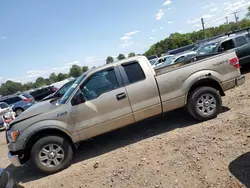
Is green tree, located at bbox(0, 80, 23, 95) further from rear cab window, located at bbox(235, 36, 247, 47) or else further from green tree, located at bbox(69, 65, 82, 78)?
rear cab window, located at bbox(235, 36, 247, 47)

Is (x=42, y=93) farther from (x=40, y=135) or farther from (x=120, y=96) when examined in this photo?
(x=120, y=96)

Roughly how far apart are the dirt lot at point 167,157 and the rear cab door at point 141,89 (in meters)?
0.66

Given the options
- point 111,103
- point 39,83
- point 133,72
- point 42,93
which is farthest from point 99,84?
point 39,83

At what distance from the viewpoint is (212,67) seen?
5227mm

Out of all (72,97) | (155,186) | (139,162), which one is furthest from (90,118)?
(155,186)

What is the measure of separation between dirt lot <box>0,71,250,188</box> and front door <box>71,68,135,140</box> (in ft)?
2.01

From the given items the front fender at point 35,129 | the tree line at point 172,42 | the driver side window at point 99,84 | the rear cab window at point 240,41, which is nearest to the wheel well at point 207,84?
the driver side window at point 99,84

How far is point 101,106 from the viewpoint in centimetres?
468

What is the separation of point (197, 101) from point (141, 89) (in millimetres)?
1399

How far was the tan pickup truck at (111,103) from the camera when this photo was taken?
443cm

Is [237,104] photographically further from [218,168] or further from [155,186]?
[155,186]

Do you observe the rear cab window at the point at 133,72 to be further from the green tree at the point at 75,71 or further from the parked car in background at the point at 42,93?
the green tree at the point at 75,71

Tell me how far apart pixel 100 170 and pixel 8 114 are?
956 centimetres

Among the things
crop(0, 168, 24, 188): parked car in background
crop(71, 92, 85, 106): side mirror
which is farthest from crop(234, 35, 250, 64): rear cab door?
crop(0, 168, 24, 188): parked car in background
